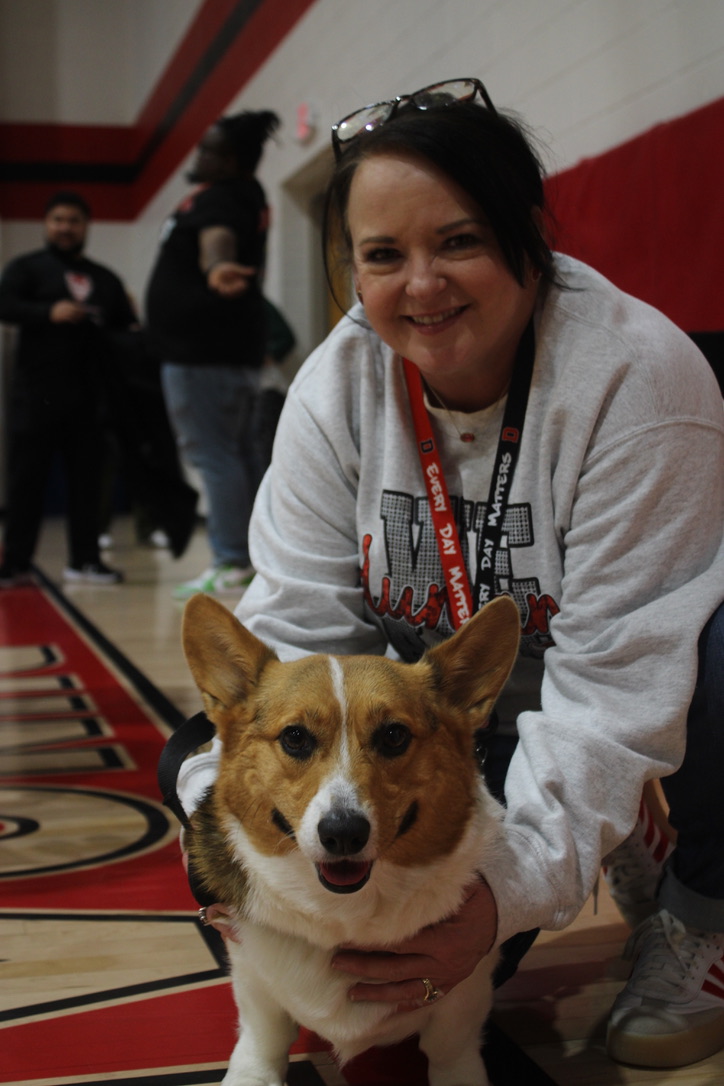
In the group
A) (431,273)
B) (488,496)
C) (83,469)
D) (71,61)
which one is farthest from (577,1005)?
(71,61)

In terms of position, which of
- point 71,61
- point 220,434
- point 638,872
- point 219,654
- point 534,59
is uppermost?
point 71,61

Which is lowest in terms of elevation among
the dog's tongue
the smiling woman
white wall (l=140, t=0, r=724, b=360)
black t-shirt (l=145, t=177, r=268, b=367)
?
the dog's tongue

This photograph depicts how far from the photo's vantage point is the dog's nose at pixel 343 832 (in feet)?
3.47

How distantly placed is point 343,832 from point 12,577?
5033 millimetres

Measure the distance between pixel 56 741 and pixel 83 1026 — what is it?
1.44m

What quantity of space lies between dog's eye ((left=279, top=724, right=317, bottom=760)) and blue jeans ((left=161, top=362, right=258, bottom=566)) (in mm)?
3572

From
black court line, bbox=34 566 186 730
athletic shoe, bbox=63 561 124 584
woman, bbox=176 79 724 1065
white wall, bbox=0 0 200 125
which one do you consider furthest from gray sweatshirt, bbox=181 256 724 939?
white wall, bbox=0 0 200 125

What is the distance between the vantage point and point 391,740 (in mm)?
1171

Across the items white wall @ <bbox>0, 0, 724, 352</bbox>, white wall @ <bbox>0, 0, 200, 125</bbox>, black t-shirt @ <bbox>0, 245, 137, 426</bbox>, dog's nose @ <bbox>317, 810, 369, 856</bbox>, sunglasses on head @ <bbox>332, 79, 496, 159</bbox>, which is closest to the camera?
dog's nose @ <bbox>317, 810, 369, 856</bbox>

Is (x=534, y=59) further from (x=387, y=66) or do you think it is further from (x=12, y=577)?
(x=12, y=577)

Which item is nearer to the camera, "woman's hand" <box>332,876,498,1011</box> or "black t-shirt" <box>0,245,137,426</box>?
"woman's hand" <box>332,876,498,1011</box>

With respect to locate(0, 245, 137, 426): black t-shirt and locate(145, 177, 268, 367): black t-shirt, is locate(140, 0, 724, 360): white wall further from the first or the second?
locate(0, 245, 137, 426): black t-shirt

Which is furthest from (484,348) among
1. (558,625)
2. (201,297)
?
(201,297)

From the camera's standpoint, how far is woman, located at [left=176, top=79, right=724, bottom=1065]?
1225 mm
